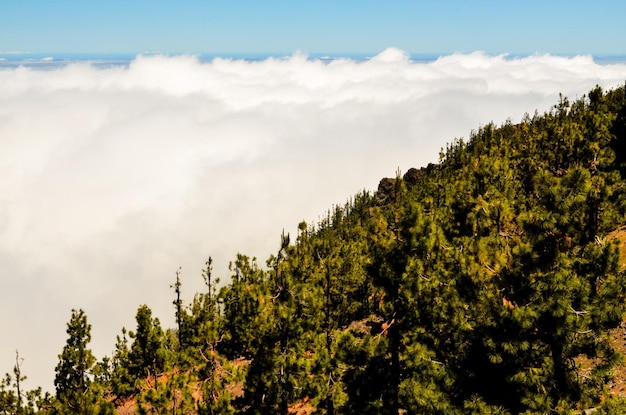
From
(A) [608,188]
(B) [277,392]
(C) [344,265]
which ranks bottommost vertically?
(C) [344,265]

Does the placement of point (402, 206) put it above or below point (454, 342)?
above

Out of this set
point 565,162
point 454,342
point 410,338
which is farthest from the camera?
point 565,162

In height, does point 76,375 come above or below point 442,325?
below

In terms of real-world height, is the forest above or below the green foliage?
above

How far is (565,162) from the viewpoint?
A: 4975 cm

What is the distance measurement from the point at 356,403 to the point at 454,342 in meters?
6.38

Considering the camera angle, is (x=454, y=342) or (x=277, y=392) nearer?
(x=454, y=342)

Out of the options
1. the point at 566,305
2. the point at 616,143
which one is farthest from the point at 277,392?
the point at 616,143

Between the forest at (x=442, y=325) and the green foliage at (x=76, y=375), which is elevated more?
the forest at (x=442, y=325)

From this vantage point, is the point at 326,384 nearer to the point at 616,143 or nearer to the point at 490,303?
the point at 490,303

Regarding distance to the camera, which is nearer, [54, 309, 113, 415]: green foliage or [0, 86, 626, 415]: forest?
[0, 86, 626, 415]: forest

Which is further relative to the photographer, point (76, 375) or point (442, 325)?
point (76, 375)

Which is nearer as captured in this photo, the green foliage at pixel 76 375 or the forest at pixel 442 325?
the forest at pixel 442 325

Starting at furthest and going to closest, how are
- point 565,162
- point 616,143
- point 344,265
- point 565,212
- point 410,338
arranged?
1. point 344,265
2. point 616,143
3. point 565,162
4. point 410,338
5. point 565,212
